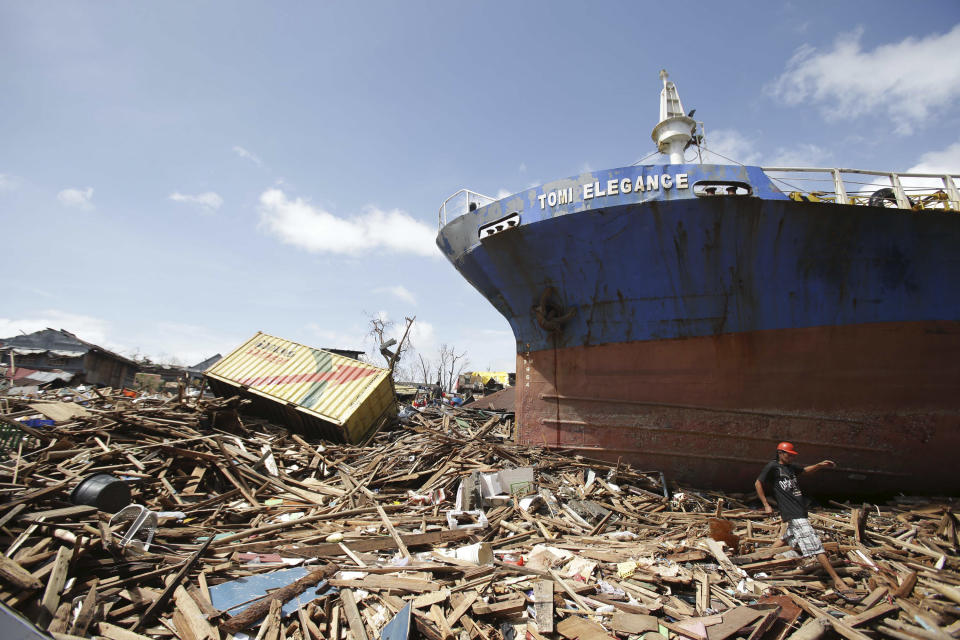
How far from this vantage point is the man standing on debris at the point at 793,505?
5.73 meters

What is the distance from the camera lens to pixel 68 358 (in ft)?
107

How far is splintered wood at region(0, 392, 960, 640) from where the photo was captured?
4.29 m

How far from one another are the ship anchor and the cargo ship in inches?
49.4

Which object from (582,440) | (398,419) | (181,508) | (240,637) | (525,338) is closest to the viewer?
(240,637)

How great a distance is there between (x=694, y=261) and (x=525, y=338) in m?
4.58

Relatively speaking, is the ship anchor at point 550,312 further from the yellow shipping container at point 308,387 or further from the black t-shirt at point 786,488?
the yellow shipping container at point 308,387

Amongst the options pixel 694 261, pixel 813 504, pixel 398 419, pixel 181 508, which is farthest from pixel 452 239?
pixel 813 504

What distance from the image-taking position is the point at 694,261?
931cm

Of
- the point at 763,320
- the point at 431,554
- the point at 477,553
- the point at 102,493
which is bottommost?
the point at 431,554

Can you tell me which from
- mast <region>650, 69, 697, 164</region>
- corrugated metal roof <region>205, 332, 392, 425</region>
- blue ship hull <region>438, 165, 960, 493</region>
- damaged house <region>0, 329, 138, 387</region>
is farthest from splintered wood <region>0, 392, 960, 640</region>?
damaged house <region>0, 329, 138, 387</region>

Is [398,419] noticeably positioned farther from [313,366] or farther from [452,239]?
[452,239]

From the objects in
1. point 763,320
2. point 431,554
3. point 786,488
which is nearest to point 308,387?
point 431,554

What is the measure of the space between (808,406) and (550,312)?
5.83m

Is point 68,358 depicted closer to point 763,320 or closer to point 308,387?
point 308,387
